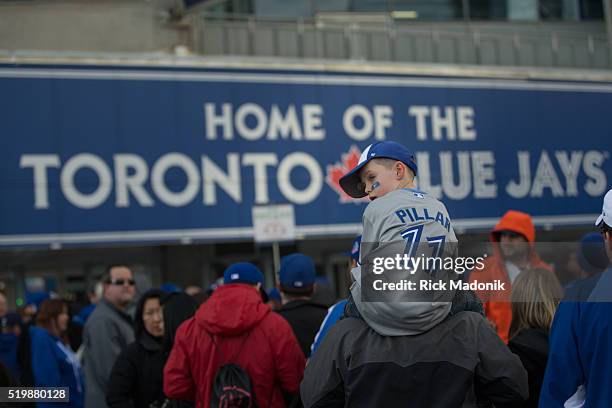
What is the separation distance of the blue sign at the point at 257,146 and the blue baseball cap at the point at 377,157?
13.6m

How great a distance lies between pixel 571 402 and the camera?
3357 mm

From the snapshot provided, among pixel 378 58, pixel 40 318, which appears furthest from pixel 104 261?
pixel 40 318

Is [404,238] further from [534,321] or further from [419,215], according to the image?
[534,321]

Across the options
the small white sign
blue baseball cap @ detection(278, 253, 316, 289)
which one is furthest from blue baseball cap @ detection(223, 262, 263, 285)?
the small white sign

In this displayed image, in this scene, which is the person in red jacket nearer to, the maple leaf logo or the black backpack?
the black backpack

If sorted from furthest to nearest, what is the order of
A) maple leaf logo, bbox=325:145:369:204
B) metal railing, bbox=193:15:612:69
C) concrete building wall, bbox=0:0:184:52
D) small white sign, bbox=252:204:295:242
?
metal railing, bbox=193:15:612:69 → maple leaf logo, bbox=325:145:369:204 → concrete building wall, bbox=0:0:184:52 → small white sign, bbox=252:204:295:242

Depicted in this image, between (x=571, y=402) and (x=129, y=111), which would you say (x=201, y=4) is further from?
(x=571, y=402)

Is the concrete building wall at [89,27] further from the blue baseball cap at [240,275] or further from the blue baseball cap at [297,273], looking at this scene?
the blue baseball cap at [240,275]

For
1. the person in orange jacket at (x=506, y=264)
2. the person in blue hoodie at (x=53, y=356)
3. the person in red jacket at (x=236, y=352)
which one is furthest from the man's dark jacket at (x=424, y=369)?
the person in blue hoodie at (x=53, y=356)

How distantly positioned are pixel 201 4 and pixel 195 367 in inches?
609

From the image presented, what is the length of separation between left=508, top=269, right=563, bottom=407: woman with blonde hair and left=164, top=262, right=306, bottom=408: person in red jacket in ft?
3.64

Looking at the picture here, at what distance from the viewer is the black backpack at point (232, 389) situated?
4.75 metres

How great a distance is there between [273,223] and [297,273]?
6703 mm

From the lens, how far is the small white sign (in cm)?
1253
